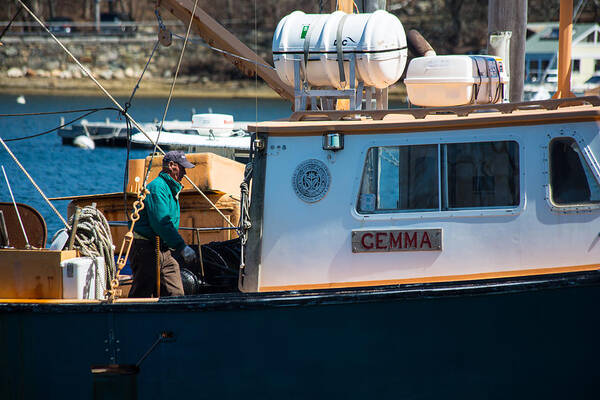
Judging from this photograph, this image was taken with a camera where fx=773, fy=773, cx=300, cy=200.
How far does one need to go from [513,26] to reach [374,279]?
457 centimetres

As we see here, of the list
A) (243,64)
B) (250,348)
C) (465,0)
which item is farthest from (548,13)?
(250,348)

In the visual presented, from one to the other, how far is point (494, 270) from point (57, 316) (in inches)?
135

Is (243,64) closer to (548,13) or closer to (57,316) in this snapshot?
(57,316)

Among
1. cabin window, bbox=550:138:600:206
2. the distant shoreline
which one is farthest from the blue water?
cabin window, bbox=550:138:600:206

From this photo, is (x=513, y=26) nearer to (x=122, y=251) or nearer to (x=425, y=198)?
(x=425, y=198)

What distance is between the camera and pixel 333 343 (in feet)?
19.5

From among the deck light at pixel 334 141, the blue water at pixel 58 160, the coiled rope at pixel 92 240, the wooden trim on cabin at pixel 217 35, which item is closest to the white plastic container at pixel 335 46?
the deck light at pixel 334 141

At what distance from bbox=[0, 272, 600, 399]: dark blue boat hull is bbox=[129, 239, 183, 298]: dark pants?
587 millimetres

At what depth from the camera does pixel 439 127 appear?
595cm

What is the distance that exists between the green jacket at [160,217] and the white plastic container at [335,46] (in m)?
1.42

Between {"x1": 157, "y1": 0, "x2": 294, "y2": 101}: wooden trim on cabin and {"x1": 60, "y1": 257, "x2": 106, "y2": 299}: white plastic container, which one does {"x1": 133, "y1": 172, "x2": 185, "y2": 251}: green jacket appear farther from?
{"x1": 157, "y1": 0, "x2": 294, "y2": 101}: wooden trim on cabin

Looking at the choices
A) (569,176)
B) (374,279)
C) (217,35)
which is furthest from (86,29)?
(569,176)

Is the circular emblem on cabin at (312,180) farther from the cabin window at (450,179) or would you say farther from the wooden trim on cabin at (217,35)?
the wooden trim on cabin at (217,35)

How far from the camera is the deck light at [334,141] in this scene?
6.09m
